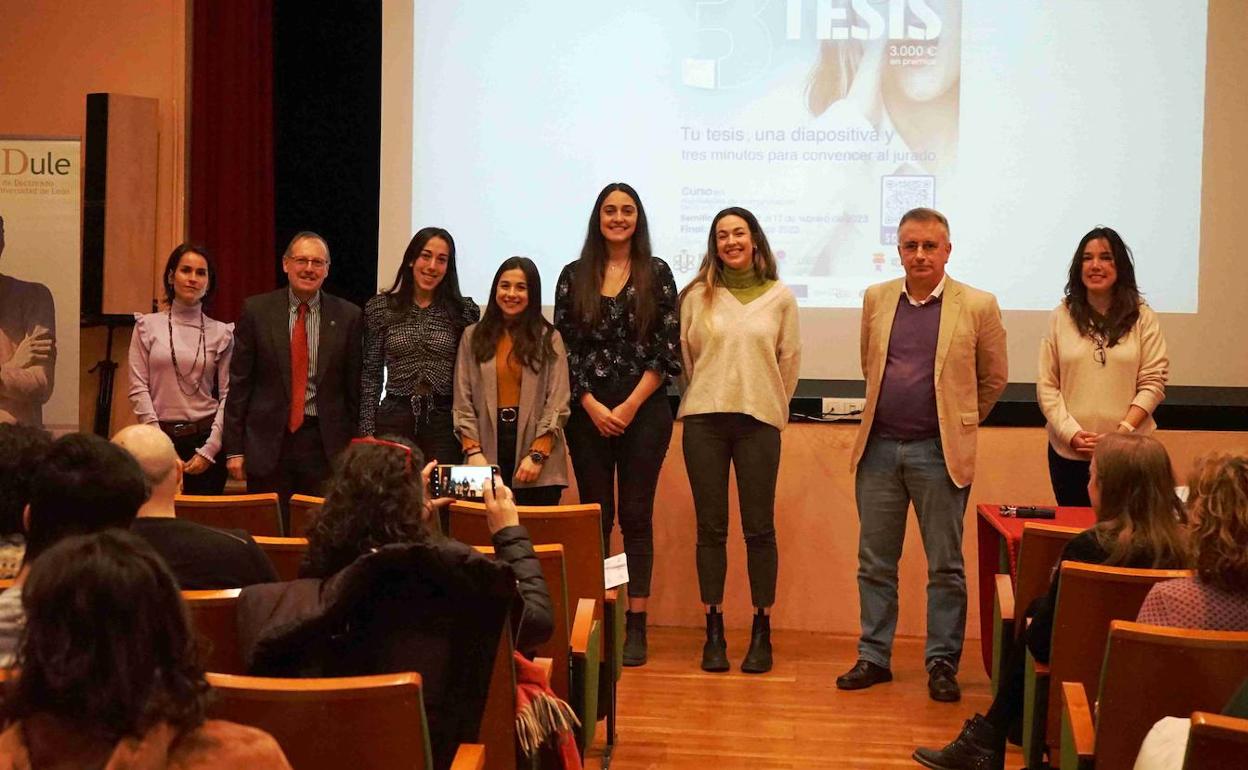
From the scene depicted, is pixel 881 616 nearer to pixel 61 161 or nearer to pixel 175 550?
pixel 175 550

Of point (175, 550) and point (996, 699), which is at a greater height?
point (175, 550)

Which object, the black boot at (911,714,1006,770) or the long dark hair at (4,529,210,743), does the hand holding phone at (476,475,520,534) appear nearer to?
the long dark hair at (4,529,210,743)

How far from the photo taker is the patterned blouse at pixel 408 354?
4441 millimetres

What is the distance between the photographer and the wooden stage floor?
3.56 meters

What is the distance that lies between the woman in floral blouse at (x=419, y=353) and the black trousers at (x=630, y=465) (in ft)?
1.44

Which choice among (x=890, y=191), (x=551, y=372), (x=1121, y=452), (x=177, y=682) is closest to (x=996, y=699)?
(x=1121, y=452)

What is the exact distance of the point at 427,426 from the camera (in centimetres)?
445

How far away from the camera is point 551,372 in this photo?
4.41 m

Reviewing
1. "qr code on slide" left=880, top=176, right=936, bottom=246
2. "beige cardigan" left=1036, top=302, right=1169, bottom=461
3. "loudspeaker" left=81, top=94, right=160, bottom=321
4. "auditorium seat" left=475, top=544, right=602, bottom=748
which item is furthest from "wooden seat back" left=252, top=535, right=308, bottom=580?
"qr code on slide" left=880, top=176, right=936, bottom=246

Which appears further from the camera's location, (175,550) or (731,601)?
(731,601)

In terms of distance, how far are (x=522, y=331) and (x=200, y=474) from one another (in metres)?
1.28

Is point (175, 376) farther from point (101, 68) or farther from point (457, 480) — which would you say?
point (101, 68)

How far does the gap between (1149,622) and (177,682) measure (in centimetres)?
181

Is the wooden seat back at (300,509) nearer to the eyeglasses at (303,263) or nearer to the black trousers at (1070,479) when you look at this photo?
the eyeglasses at (303,263)
